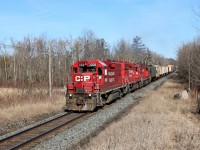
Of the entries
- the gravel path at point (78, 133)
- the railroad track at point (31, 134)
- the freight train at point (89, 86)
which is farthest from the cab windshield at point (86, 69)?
the railroad track at point (31, 134)

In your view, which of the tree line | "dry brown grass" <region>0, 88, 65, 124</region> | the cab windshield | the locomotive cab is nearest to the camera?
"dry brown grass" <region>0, 88, 65, 124</region>

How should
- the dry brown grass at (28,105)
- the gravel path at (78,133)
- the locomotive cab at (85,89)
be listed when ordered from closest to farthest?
the gravel path at (78,133) < the dry brown grass at (28,105) < the locomotive cab at (85,89)

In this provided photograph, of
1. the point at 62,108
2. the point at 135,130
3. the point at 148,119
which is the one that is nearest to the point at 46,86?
the point at 62,108

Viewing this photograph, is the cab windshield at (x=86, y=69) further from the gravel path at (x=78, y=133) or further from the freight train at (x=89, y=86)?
the gravel path at (x=78, y=133)

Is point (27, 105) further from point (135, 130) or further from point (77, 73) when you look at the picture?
point (135, 130)

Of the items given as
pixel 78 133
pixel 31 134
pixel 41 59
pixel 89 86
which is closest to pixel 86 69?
pixel 89 86

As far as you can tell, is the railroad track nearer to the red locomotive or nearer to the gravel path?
the gravel path

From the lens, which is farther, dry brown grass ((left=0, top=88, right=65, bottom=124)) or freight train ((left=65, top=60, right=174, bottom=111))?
freight train ((left=65, top=60, right=174, bottom=111))

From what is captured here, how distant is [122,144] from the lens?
8.99 metres

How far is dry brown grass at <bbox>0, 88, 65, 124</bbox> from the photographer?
1720 cm

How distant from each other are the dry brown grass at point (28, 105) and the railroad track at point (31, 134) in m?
2.37

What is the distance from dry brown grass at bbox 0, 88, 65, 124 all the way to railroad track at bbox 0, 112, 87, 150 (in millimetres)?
2368

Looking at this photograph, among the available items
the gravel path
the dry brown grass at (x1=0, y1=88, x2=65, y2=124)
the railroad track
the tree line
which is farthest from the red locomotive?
the tree line

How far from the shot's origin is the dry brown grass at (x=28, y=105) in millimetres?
17203
